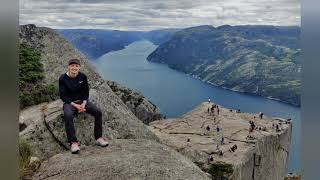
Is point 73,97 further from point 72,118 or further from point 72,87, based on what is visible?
point 72,118

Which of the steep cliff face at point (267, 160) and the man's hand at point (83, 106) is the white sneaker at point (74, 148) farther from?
the steep cliff face at point (267, 160)

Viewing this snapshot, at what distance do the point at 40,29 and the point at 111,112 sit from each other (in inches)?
109

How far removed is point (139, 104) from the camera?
608 inches

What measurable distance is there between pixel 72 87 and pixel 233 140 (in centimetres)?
579

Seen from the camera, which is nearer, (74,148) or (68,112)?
(68,112)

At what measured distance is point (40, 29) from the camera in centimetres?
1119

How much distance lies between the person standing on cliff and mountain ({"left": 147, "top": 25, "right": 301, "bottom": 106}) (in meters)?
3.25

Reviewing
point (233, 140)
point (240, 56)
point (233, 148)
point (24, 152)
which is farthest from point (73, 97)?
point (233, 140)

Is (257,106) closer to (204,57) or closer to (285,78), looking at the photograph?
(285,78)

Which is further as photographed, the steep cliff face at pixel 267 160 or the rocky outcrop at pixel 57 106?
the steep cliff face at pixel 267 160

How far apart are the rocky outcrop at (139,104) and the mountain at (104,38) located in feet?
8.24

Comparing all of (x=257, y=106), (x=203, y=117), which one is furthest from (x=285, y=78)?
(x=203, y=117)

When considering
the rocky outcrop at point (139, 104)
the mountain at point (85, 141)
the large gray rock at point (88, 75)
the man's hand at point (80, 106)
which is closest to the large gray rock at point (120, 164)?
the mountain at point (85, 141)

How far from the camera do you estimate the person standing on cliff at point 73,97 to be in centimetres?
795
